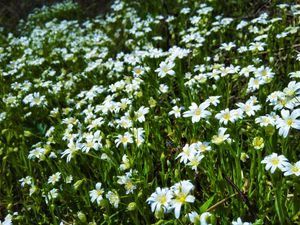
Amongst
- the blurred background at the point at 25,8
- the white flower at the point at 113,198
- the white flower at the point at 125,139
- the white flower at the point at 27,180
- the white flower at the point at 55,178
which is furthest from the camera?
the blurred background at the point at 25,8

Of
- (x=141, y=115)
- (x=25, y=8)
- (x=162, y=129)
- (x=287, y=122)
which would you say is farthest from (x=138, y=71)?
(x=25, y=8)

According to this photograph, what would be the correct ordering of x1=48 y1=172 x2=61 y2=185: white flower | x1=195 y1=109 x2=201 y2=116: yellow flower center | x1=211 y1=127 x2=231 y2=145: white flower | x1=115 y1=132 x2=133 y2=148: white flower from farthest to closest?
x1=48 y1=172 x2=61 y2=185: white flower
x1=115 y1=132 x2=133 y2=148: white flower
x1=195 y1=109 x2=201 y2=116: yellow flower center
x1=211 y1=127 x2=231 y2=145: white flower

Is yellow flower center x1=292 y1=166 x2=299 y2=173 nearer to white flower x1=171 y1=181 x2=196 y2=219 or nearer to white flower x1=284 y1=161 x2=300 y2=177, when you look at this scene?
white flower x1=284 y1=161 x2=300 y2=177

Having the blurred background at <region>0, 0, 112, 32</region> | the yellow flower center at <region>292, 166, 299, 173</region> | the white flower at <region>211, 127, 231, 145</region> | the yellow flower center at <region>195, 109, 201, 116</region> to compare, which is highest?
the blurred background at <region>0, 0, 112, 32</region>

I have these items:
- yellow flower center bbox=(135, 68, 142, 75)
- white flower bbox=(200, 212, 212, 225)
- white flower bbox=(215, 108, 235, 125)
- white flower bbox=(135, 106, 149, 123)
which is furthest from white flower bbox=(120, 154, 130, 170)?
yellow flower center bbox=(135, 68, 142, 75)

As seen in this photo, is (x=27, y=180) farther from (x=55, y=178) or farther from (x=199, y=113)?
(x=199, y=113)

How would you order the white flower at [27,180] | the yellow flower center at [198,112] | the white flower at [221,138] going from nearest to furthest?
the white flower at [221,138] → the yellow flower center at [198,112] → the white flower at [27,180]

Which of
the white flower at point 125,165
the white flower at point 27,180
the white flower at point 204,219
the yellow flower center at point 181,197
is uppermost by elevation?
the yellow flower center at point 181,197

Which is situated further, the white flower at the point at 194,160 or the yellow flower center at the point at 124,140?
the yellow flower center at the point at 124,140

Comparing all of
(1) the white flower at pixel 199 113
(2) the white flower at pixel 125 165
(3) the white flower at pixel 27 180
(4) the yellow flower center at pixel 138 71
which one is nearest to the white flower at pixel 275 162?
(1) the white flower at pixel 199 113

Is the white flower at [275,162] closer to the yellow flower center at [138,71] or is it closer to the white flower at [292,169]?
the white flower at [292,169]
